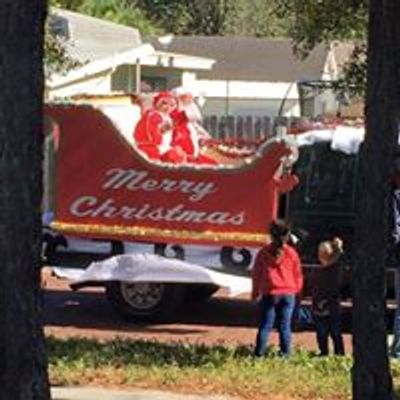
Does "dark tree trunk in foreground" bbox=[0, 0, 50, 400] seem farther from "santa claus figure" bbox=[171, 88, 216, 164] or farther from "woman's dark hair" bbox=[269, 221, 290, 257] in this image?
"santa claus figure" bbox=[171, 88, 216, 164]

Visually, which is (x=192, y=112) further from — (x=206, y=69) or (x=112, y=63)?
(x=206, y=69)

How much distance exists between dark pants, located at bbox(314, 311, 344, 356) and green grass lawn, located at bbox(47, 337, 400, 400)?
0.45 ft

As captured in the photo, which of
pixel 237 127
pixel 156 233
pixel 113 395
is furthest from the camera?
pixel 237 127

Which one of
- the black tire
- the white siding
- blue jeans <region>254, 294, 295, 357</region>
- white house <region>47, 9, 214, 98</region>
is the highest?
A: white house <region>47, 9, 214, 98</region>

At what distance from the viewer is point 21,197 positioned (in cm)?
606

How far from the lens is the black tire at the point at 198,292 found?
46.0ft

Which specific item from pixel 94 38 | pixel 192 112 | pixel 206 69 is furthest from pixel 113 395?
pixel 206 69

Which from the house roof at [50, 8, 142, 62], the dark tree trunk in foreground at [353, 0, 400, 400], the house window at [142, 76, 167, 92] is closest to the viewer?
the dark tree trunk in foreground at [353, 0, 400, 400]

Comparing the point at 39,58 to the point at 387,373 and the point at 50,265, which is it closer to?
the point at 387,373

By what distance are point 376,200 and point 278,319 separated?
172 inches

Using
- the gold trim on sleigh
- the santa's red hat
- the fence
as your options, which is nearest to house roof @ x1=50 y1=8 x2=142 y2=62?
the fence

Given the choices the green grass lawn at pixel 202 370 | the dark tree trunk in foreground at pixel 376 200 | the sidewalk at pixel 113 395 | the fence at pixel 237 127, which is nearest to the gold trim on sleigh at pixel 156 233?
the green grass lawn at pixel 202 370

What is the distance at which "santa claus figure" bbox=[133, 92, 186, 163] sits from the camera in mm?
14359

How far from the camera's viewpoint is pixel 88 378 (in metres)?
9.67
